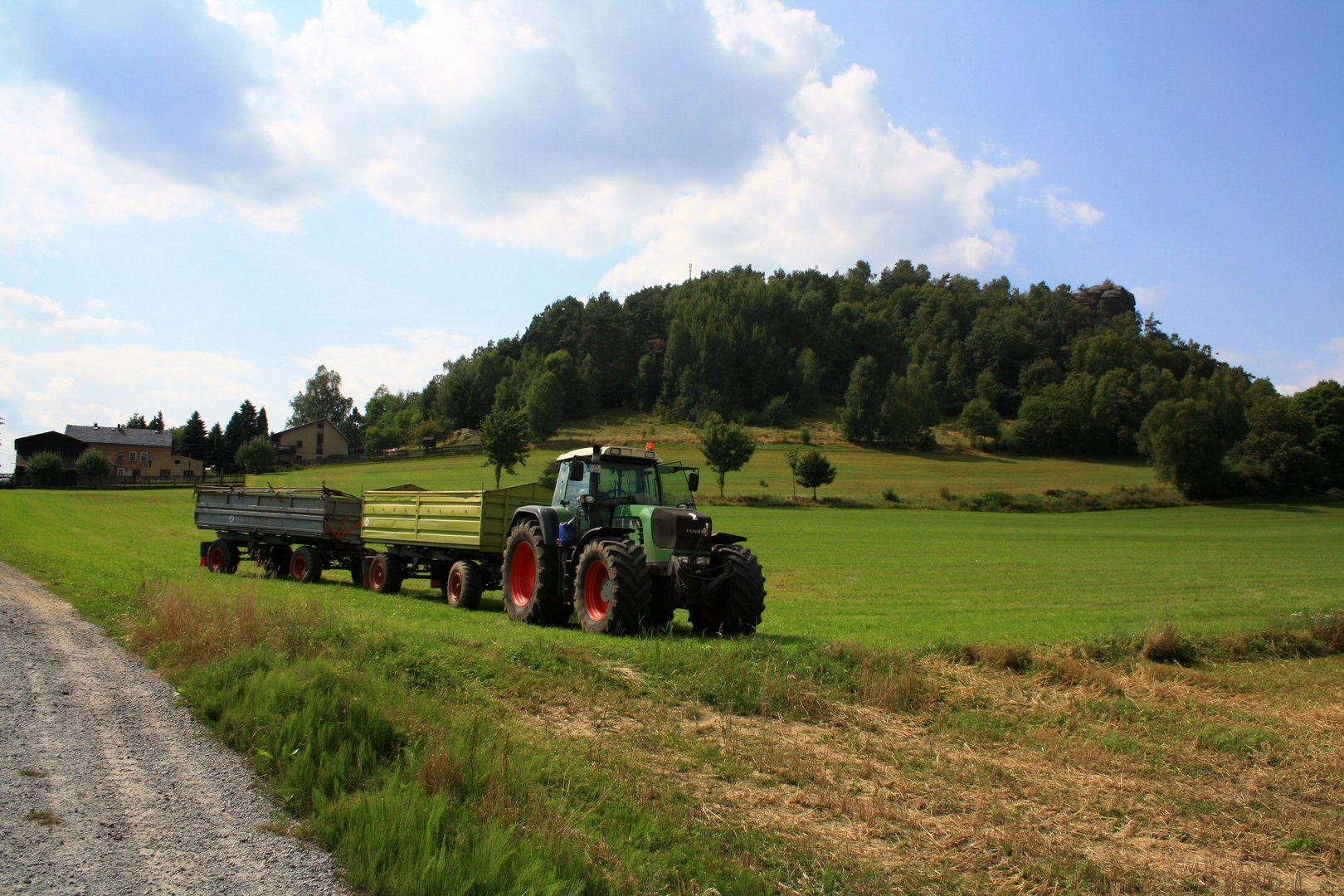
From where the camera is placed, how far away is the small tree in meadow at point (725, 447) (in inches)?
2496

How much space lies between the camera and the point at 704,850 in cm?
461

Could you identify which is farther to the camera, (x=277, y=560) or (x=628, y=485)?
(x=277, y=560)

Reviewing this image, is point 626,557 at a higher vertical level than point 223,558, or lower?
higher

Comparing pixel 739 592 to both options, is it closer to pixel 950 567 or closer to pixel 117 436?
pixel 950 567

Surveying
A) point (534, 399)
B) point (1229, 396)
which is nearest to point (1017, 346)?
point (1229, 396)

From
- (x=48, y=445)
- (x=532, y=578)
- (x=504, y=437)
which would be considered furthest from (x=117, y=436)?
(x=532, y=578)

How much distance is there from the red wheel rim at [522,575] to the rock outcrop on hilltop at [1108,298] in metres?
185

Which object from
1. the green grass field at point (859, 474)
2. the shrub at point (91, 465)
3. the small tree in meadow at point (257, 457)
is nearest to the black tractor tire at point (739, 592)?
the green grass field at point (859, 474)

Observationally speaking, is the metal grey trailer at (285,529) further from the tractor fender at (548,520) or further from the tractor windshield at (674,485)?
the tractor windshield at (674,485)

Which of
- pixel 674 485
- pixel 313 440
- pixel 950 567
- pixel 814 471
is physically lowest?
pixel 950 567

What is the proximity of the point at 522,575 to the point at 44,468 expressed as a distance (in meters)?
75.6

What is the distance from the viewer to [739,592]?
11.3 m

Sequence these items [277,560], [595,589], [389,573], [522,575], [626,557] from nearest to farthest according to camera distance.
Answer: [626,557], [595,589], [522,575], [389,573], [277,560]

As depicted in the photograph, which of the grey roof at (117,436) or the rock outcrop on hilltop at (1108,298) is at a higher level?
the rock outcrop on hilltop at (1108,298)
